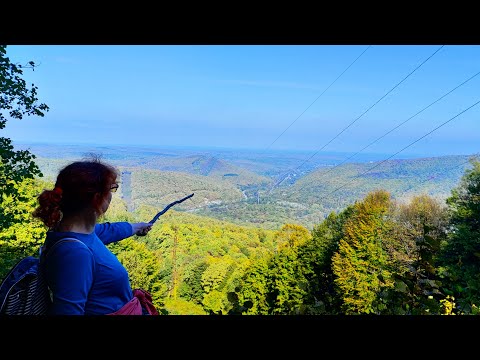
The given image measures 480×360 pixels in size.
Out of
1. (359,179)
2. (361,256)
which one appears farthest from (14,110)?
(361,256)

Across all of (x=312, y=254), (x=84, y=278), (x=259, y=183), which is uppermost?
(x=259, y=183)

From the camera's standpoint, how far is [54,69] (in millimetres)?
3271

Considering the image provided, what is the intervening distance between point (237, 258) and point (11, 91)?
25.5 ft

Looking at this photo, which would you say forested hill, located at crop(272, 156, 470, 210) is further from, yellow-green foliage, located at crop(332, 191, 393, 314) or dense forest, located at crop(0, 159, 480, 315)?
yellow-green foliage, located at crop(332, 191, 393, 314)

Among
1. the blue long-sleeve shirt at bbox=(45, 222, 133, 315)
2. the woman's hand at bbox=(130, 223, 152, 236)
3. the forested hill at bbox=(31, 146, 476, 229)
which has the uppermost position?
the forested hill at bbox=(31, 146, 476, 229)

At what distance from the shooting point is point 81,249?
1001 mm

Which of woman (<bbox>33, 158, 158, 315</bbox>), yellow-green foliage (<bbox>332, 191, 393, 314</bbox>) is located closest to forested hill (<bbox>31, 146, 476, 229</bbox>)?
woman (<bbox>33, 158, 158, 315</bbox>)

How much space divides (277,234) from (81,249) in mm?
10183

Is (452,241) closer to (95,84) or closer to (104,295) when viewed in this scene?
(95,84)

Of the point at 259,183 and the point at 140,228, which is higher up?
the point at 259,183

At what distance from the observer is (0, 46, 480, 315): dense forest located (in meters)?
3.44

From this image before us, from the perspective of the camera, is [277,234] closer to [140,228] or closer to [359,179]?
[359,179]

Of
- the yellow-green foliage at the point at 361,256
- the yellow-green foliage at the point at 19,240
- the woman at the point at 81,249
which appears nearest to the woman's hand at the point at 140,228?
the woman at the point at 81,249
